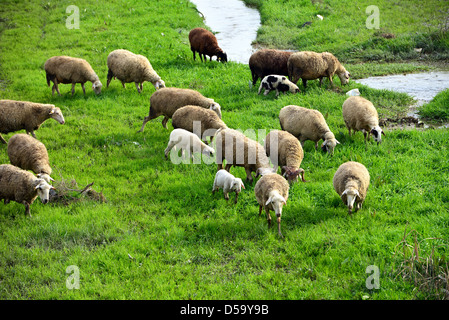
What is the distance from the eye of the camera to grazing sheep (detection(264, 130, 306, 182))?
847 cm

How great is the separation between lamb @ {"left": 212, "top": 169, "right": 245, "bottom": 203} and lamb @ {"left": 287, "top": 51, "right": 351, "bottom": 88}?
6188 millimetres

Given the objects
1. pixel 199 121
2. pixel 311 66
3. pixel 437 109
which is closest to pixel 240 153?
pixel 199 121

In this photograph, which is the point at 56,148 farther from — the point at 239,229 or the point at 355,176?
the point at 355,176

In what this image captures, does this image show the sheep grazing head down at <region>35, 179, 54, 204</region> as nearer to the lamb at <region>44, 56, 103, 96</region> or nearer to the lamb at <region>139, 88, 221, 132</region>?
the lamb at <region>139, 88, 221, 132</region>

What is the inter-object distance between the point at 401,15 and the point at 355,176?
15649 millimetres

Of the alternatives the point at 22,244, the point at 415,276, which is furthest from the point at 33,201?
the point at 415,276

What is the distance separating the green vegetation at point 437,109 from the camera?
11.4 m

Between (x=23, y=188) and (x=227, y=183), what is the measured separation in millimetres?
3793

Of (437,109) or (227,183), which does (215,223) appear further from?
(437,109)

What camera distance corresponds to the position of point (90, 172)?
373 inches

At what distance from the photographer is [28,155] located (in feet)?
29.7

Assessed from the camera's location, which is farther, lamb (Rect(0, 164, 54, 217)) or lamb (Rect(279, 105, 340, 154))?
lamb (Rect(279, 105, 340, 154))

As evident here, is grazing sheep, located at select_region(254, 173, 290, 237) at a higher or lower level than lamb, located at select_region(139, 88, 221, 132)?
lower

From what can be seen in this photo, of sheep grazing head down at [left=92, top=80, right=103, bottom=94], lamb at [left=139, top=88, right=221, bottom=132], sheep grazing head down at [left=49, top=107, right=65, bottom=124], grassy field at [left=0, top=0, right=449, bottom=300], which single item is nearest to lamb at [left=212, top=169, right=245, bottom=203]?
grassy field at [left=0, top=0, right=449, bottom=300]
